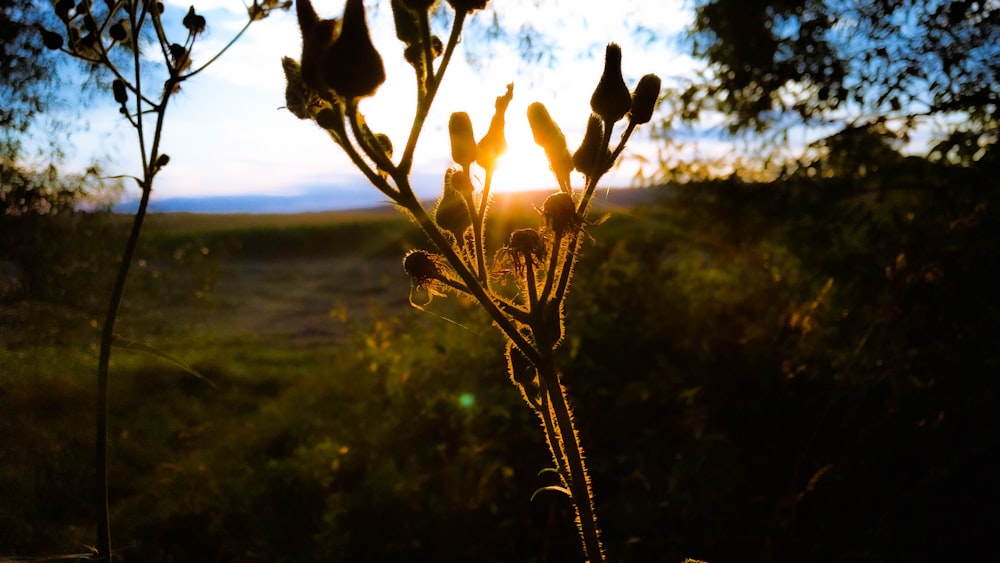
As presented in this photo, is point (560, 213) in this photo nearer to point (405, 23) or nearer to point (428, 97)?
point (428, 97)

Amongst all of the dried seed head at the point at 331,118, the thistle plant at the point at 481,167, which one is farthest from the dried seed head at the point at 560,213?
the dried seed head at the point at 331,118

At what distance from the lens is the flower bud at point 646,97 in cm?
105

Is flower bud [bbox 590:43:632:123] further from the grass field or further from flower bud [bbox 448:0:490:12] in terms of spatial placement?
the grass field

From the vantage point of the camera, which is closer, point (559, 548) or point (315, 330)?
point (559, 548)

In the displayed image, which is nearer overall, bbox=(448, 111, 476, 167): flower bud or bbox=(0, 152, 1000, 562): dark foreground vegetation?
bbox=(448, 111, 476, 167): flower bud

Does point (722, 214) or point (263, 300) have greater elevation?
point (722, 214)

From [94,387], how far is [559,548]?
2.31m

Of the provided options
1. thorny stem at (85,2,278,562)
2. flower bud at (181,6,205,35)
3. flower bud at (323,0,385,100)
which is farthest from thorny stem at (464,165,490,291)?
flower bud at (181,6,205,35)

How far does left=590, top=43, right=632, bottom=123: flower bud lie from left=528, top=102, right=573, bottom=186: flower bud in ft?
0.23

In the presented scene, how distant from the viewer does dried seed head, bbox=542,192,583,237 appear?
0.97 meters

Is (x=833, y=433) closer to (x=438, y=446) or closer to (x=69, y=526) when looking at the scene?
(x=438, y=446)

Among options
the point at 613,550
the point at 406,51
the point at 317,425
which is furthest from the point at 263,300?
the point at 406,51

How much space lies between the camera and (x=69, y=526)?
2.61 m

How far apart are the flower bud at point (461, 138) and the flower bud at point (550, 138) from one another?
10cm
